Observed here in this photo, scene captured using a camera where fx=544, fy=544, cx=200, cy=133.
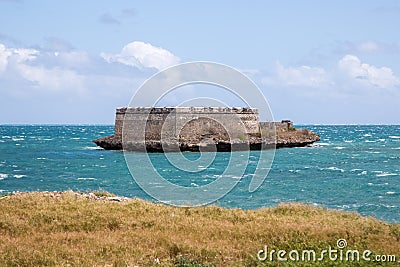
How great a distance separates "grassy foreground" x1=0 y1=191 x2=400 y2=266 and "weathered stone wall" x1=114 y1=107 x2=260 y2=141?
129ft

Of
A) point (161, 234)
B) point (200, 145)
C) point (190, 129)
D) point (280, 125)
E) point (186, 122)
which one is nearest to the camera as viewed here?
point (161, 234)

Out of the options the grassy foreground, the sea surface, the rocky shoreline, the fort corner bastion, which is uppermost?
the fort corner bastion

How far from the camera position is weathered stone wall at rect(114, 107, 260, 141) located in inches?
2154

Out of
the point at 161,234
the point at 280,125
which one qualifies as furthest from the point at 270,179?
the point at 280,125

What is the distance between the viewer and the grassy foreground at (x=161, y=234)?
9414 millimetres

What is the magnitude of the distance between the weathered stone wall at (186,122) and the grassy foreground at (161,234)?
3921 cm

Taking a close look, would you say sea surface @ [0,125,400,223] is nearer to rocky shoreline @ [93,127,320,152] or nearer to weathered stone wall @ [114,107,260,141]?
rocky shoreline @ [93,127,320,152]

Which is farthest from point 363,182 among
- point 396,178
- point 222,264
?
point 222,264

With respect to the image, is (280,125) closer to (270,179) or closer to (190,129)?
(190,129)

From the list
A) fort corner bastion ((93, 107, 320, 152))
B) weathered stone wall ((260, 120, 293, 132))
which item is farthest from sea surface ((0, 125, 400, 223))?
weathered stone wall ((260, 120, 293, 132))

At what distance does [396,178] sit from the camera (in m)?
32.5

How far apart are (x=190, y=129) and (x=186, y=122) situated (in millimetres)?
844

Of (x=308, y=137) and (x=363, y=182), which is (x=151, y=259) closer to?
(x=363, y=182)

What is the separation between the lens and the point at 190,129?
54969 mm
